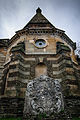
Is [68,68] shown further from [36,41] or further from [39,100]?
[39,100]

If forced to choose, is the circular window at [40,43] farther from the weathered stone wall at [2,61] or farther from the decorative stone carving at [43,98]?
the decorative stone carving at [43,98]

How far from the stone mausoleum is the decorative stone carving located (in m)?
3.07

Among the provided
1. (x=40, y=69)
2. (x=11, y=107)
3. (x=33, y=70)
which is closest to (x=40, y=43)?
(x=40, y=69)

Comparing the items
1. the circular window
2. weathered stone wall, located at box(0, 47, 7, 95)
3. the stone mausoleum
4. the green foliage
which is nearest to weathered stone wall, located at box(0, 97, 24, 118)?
the stone mausoleum

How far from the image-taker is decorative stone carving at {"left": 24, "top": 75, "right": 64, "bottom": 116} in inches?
216

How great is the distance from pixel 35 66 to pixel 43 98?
6795mm

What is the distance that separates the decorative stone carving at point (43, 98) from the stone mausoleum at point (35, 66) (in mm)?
3073

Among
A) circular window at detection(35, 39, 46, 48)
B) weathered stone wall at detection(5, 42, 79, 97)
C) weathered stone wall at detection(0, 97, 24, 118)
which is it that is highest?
circular window at detection(35, 39, 46, 48)

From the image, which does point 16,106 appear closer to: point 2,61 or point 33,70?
point 33,70

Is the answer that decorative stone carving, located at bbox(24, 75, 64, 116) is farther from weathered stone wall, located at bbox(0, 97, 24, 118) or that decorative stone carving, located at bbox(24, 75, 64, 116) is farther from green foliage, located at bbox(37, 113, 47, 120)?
weathered stone wall, located at bbox(0, 97, 24, 118)

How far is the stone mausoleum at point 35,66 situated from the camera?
30.4ft

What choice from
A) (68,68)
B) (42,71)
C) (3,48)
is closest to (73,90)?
(68,68)

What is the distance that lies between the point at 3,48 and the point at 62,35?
24.8ft

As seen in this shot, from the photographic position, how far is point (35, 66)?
12438 mm
